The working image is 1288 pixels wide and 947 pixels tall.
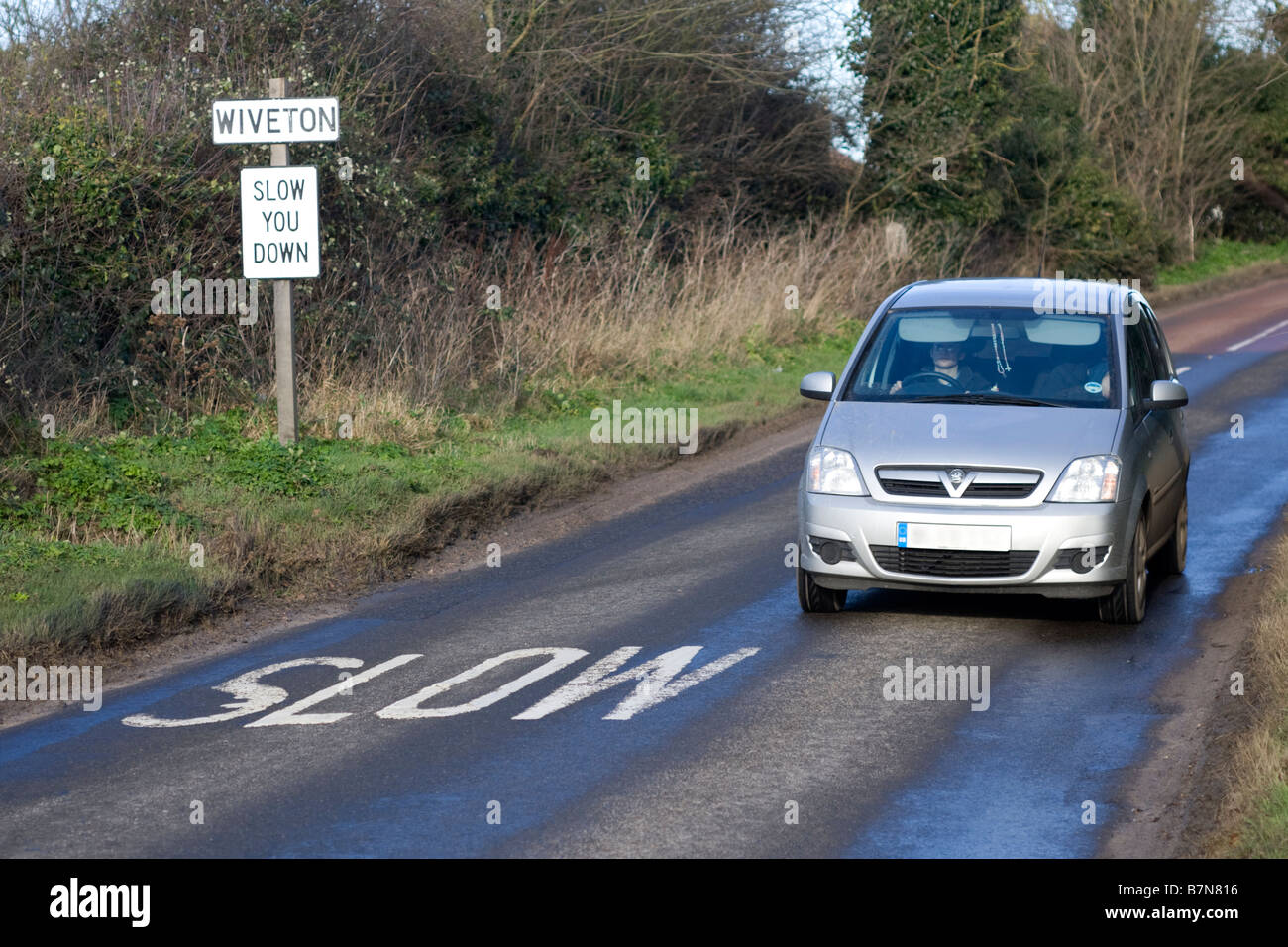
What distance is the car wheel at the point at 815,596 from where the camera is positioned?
9.20 metres

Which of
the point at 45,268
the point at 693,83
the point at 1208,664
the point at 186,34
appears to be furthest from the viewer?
the point at 693,83

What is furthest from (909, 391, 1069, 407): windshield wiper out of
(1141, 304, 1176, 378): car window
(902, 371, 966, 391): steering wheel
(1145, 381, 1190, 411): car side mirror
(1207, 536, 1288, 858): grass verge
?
(1207, 536, 1288, 858): grass verge

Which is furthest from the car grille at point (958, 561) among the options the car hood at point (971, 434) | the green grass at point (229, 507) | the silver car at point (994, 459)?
the green grass at point (229, 507)

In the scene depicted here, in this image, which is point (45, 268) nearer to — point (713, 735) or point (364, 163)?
point (364, 163)

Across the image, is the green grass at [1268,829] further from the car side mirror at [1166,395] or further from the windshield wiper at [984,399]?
the car side mirror at [1166,395]

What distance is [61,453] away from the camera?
11586 millimetres

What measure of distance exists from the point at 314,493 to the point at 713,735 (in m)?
5.42

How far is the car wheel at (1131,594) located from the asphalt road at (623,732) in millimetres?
96

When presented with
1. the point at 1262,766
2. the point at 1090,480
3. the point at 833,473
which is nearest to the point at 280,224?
the point at 833,473

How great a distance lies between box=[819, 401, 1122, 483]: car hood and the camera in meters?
8.70

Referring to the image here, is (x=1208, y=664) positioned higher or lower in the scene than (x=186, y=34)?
lower

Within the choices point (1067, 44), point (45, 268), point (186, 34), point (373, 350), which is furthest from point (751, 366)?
point (1067, 44)

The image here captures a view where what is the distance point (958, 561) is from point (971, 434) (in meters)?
0.74

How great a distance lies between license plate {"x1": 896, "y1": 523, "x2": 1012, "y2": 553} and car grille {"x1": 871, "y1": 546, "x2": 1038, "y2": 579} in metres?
0.03
